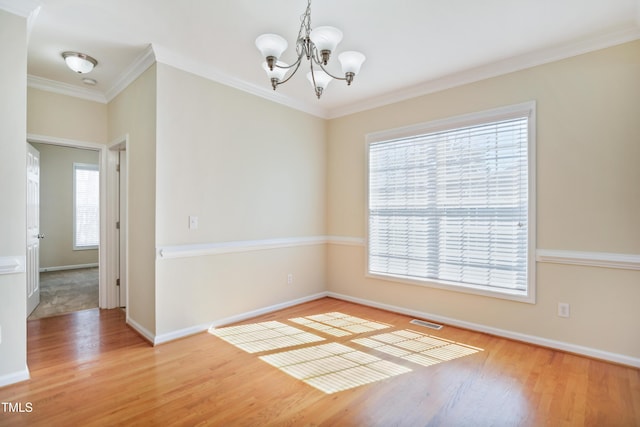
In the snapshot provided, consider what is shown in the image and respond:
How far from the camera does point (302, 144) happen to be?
4.39 metres

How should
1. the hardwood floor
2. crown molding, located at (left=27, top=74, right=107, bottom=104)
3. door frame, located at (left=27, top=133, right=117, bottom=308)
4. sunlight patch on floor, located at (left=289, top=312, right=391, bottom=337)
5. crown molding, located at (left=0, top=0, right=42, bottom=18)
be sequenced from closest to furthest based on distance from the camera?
the hardwood floor → crown molding, located at (left=0, top=0, right=42, bottom=18) → sunlight patch on floor, located at (left=289, top=312, right=391, bottom=337) → crown molding, located at (left=27, top=74, right=107, bottom=104) → door frame, located at (left=27, top=133, right=117, bottom=308)

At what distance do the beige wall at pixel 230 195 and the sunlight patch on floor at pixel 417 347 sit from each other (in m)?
1.49

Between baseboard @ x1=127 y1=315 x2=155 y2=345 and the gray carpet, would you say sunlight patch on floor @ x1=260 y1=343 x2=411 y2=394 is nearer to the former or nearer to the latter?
baseboard @ x1=127 y1=315 x2=155 y2=345

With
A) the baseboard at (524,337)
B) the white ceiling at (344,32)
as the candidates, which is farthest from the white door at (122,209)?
the baseboard at (524,337)

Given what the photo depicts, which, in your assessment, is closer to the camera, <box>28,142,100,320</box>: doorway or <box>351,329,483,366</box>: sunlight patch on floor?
<box>351,329,483,366</box>: sunlight patch on floor

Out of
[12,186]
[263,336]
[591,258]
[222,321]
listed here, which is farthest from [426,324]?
[12,186]

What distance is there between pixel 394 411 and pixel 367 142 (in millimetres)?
3186

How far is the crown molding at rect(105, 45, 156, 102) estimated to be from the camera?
2.98 meters

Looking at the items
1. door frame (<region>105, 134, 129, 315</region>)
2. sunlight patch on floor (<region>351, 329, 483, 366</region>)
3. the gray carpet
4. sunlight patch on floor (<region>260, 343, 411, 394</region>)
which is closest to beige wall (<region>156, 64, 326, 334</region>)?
sunlight patch on floor (<region>260, 343, 411, 394</region>)

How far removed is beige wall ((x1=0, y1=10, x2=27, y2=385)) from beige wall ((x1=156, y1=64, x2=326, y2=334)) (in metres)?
0.95

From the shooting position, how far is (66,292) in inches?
189

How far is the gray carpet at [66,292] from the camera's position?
401cm

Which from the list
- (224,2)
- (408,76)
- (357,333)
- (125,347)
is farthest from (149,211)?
(408,76)

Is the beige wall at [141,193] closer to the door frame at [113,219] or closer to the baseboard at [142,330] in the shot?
the baseboard at [142,330]
